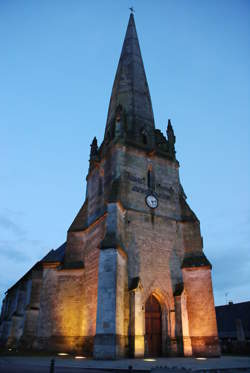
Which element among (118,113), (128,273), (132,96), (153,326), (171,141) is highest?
(132,96)

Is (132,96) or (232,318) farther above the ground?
(132,96)

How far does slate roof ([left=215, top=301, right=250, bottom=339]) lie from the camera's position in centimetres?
3038

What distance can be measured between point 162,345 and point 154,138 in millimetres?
14316

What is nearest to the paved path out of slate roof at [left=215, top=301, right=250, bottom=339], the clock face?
the clock face

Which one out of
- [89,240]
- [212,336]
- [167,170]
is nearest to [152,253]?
[89,240]

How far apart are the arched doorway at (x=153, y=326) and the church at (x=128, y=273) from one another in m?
0.05

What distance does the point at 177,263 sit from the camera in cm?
1759

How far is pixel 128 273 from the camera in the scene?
15.4 metres

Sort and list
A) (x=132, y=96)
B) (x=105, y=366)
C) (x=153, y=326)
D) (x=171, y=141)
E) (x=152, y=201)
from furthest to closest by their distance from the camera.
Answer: (x=132, y=96) < (x=171, y=141) < (x=152, y=201) < (x=153, y=326) < (x=105, y=366)

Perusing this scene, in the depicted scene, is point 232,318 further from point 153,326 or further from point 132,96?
point 132,96

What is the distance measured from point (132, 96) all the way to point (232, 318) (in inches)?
1045

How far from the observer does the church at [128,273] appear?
13.9 metres

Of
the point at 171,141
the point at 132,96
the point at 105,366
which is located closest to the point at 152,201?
the point at 171,141

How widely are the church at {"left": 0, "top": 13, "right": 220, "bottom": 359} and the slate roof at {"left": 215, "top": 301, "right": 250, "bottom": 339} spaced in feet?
57.4
